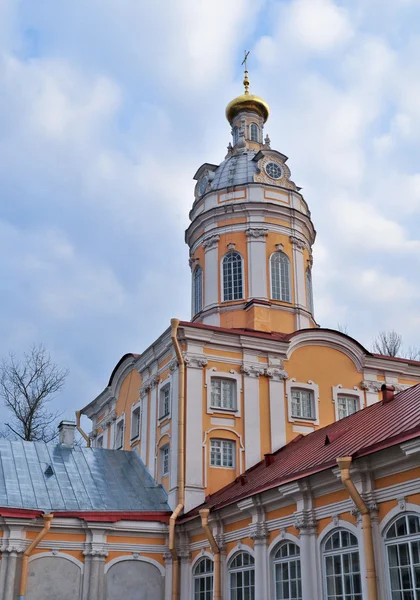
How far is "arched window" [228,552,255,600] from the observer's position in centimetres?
1563

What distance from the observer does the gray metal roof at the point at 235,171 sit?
26.3 meters

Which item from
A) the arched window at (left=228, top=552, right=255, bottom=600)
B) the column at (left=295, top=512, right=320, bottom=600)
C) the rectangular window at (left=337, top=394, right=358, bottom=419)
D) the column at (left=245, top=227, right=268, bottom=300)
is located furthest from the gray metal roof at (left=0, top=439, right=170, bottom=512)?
the column at (left=245, top=227, right=268, bottom=300)

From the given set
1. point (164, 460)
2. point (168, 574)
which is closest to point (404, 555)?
point (168, 574)

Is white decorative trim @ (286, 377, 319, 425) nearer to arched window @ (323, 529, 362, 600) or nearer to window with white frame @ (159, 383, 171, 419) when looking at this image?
window with white frame @ (159, 383, 171, 419)

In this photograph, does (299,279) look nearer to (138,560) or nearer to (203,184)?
(203,184)

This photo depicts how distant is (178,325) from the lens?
66.2ft

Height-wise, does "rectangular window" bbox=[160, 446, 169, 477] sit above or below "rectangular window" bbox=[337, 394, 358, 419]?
below

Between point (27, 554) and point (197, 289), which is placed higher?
point (197, 289)

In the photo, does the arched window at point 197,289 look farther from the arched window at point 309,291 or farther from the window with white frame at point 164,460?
the window with white frame at point 164,460

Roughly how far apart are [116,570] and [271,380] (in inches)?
269

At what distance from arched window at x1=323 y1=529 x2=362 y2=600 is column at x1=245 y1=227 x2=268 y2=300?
11477 millimetres

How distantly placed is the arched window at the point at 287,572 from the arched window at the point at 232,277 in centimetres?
1061

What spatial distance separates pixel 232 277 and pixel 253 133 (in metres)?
7.57

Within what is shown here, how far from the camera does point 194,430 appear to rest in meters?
19.7
